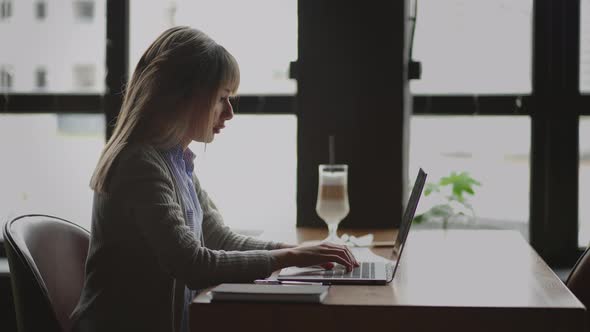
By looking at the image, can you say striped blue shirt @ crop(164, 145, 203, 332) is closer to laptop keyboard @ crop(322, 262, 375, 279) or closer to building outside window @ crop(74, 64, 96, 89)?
laptop keyboard @ crop(322, 262, 375, 279)

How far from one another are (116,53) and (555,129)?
5.51 ft

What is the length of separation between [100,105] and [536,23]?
169 centimetres

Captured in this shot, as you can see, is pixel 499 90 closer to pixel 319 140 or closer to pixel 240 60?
pixel 319 140

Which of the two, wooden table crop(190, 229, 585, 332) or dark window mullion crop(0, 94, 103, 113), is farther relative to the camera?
dark window mullion crop(0, 94, 103, 113)

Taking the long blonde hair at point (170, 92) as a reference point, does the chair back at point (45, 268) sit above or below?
below

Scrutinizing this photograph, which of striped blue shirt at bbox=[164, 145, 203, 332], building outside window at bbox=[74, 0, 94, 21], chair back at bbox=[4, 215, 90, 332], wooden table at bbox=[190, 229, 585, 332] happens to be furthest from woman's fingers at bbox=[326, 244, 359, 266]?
building outside window at bbox=[74, 0, 94, 21]

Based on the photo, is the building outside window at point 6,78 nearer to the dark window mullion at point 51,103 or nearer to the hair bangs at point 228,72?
the dark window mullion at point 51,103

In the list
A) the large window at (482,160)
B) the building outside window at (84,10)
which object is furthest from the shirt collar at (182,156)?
the building outside window at (84,10)

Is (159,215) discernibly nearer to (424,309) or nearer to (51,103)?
(424,309)

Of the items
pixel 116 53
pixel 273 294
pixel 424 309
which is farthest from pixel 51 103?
pixel 424 309

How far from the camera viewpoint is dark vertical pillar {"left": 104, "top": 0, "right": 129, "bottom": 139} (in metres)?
2.67

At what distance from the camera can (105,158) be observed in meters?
1.48

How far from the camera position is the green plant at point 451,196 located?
2.44 metres

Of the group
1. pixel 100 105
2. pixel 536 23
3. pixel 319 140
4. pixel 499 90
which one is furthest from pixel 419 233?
pixel 100 105
